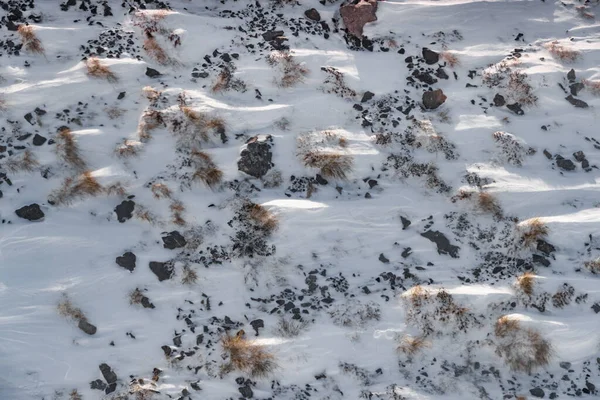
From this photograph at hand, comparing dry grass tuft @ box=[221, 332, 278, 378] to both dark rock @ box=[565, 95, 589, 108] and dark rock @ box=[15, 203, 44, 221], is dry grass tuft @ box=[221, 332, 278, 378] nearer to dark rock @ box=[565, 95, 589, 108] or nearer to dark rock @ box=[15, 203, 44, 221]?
dark rock @ box=[15, 203, 44, 221]

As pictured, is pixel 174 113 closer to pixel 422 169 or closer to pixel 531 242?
pixel 422 169

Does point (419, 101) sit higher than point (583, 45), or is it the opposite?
point (583, 45)

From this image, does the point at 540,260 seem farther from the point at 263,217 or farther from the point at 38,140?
the point at 38,140

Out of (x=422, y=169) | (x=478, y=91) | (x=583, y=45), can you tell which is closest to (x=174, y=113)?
(x=422, y=169)

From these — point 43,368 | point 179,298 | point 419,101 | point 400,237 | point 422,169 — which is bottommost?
point 43,368

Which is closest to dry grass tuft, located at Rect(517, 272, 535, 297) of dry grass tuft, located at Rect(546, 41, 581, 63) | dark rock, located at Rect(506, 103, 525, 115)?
dark rock, located at Rect(506, 103, 525, 115)

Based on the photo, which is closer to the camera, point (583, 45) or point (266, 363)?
point (266, 363)

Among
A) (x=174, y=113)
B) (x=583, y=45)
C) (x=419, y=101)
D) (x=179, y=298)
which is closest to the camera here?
(x=179, y=298)
